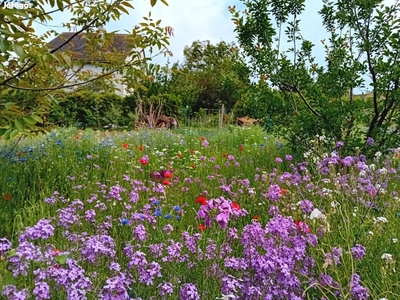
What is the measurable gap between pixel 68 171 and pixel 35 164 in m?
0.38

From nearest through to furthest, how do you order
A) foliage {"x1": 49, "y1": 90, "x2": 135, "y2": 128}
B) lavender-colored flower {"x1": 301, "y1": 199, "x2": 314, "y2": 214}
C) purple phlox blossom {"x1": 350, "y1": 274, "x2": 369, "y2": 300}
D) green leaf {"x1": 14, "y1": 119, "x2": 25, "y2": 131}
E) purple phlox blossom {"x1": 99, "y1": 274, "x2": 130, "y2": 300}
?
1. purple phlox blossom {"x1": 99, "y1": 274, "x2": 130, "y2": 300}
2. purple phlox blossom {"x1": 350, "y1": 274, "x2": 369, "y2": 300}
3. green leaf {"x1": 14, "y1": 119, "x2": 25, "y2": 131}
4. lavender-colored flower {"x1": 301, "y1": 199, "x2": 314, "y2": 214}
5. foliage {"x1": 49, "y1": 90, "x2": 135, "y2": 128}

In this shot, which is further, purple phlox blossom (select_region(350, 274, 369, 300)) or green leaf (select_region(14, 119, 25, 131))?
green leaf (select_region(14, 119, 25, 131))

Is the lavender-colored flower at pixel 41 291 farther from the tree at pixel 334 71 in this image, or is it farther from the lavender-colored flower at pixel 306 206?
the tree at pixel 334 71

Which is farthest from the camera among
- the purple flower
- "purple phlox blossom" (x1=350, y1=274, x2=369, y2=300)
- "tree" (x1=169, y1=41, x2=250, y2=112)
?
"tree" (x1=169, y1=41, x2=250, y2=112)

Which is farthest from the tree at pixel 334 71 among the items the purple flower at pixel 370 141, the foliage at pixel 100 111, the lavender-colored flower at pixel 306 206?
the foliage at pixel 100 111

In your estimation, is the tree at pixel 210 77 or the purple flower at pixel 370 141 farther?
the tree at pixel 210 77

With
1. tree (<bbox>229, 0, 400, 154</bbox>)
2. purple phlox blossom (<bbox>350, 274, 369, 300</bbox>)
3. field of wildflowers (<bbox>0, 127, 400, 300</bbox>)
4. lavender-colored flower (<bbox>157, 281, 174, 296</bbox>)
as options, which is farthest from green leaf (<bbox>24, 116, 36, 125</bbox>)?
tree (<bbox>229, 0, 400, 154</bbox>)

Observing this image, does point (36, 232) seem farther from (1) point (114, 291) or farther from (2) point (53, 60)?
(2) point (53, 60)

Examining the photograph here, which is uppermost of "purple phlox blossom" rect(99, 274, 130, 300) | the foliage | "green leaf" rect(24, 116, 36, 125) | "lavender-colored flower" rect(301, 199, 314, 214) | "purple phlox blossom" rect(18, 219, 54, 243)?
"green leaf" rect(24, 116, 36, 125)

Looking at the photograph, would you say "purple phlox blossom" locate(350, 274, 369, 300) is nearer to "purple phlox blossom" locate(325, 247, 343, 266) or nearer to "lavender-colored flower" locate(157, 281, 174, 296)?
"purple phlox blossom" locate(325, 247, 343, 266)

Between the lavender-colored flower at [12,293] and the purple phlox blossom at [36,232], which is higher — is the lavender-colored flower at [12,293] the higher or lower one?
the lower one

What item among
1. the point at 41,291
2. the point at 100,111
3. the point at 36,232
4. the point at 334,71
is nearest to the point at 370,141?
the point at 334,71

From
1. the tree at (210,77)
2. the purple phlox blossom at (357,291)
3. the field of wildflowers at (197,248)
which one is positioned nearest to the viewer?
the field of wildflowers at (197,248)

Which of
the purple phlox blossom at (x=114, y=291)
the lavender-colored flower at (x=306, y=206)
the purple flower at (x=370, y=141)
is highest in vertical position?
the purple flower at (x=370, y=141)
